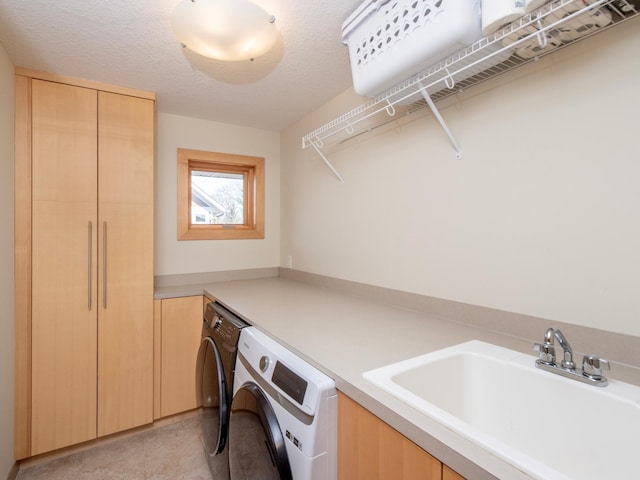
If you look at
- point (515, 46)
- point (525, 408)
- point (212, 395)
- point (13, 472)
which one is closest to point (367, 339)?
point (525, 408)

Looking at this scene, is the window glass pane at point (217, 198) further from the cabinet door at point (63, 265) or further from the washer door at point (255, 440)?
the washer door at point (255, 440)

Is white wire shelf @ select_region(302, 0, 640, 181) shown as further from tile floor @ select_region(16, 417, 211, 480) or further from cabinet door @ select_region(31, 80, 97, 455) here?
tile floor @ select_region(16, 417, 211, 480)

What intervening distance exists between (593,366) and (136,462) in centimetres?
229

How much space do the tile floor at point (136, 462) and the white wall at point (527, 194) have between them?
4.94 feet

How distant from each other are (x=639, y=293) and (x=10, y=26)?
2.57m

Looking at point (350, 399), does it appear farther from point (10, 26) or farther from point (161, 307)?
point (10, 26)

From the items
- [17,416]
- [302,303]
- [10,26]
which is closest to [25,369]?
[17,416]

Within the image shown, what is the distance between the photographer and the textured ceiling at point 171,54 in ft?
4.38

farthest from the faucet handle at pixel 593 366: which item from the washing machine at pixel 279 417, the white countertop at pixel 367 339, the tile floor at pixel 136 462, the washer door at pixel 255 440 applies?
the tile floor at pixel 136 462

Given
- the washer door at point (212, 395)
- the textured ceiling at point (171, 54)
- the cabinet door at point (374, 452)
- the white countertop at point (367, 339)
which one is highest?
the textured ceiling at point (171, 54)

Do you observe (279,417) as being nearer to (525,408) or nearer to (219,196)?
(525,408)

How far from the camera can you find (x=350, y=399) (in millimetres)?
869

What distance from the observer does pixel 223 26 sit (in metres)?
1.15

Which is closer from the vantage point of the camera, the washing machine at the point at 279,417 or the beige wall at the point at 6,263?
the washing machine at the point at 279,417
